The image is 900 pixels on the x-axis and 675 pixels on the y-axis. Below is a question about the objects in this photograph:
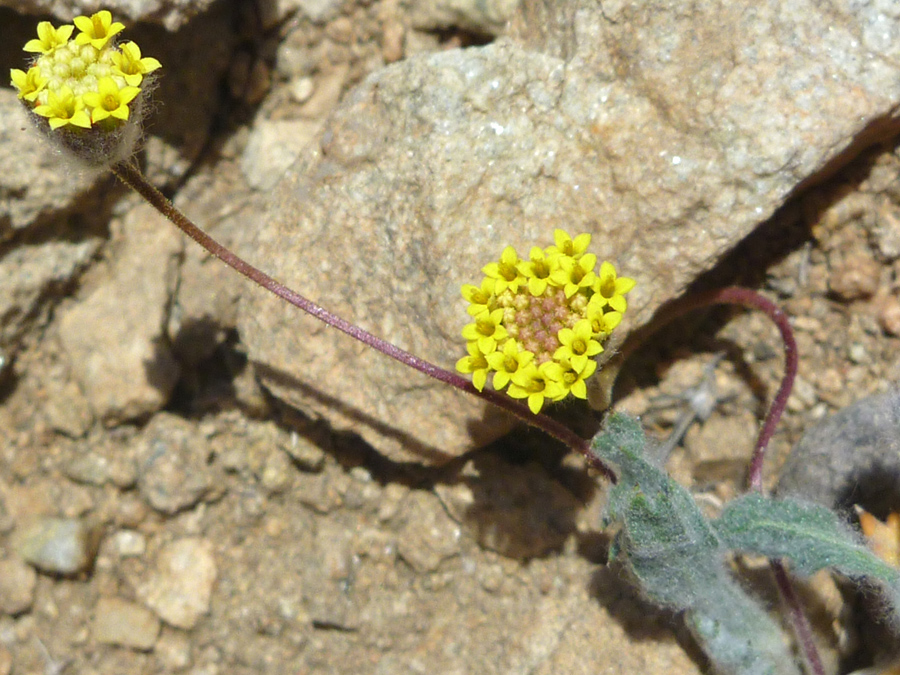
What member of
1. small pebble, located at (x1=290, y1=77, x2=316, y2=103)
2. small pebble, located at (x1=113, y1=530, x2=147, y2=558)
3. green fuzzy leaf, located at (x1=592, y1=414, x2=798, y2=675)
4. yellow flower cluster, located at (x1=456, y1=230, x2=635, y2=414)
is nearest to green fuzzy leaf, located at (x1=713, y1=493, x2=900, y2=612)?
green fuzzy leaf, located at (x1=592, y1=414, x2=798, y2=675)

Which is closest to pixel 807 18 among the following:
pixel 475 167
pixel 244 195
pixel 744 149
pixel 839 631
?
pixel 744 149

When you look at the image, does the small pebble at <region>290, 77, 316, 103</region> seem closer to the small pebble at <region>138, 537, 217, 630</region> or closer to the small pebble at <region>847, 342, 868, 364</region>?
the small pebble at <region>138, 537, 217, 630</region>

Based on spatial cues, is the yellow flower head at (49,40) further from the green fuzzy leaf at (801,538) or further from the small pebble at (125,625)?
the green fuzzy leaf at (801,538)

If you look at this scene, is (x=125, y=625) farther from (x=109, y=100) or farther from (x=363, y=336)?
(x=109, y=100)

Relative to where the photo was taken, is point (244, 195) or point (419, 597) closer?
point (419, 597)

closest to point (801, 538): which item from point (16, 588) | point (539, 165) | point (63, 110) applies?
point (539, 165)

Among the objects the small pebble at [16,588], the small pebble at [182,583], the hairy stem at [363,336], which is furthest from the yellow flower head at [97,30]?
the small pebble at [16,588]

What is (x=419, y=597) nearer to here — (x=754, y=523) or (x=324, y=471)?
(x=324, y=471)
